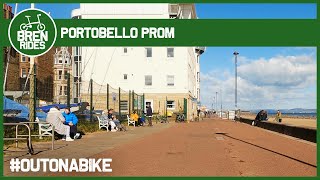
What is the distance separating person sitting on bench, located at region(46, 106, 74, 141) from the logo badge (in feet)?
25.7

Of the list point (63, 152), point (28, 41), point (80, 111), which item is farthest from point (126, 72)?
point (28, 41)

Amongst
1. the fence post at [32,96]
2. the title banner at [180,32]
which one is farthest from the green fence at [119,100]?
the title banner at [180,32]

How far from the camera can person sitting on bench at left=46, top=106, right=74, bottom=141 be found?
17188 millimetres

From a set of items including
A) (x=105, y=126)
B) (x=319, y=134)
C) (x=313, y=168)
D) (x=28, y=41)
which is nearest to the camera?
(x=319, y=134)

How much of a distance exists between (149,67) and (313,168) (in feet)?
166

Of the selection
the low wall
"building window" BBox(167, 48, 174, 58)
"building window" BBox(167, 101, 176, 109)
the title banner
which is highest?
"building window" BBox(167, 48, 174, 58)

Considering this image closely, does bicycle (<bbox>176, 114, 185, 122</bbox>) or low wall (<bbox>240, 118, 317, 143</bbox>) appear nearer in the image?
low wall (<bbox>240, 118, 317, 143</bbox>)

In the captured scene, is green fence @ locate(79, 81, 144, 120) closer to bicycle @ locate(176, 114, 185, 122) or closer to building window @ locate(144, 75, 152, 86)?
bicycle @ locate(176, 114, 185, 122)

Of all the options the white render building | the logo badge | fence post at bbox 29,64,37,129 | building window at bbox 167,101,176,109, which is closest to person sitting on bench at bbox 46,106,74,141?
fence post at bbox 29,64,37,129

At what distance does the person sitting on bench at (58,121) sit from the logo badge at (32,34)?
7827mm

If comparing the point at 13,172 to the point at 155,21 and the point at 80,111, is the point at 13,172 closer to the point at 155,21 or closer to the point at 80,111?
the point at 155,21

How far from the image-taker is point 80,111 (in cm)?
3181

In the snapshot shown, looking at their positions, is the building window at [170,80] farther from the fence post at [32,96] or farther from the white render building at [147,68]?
the fence post at [32,96]

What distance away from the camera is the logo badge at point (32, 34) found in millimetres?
9023
